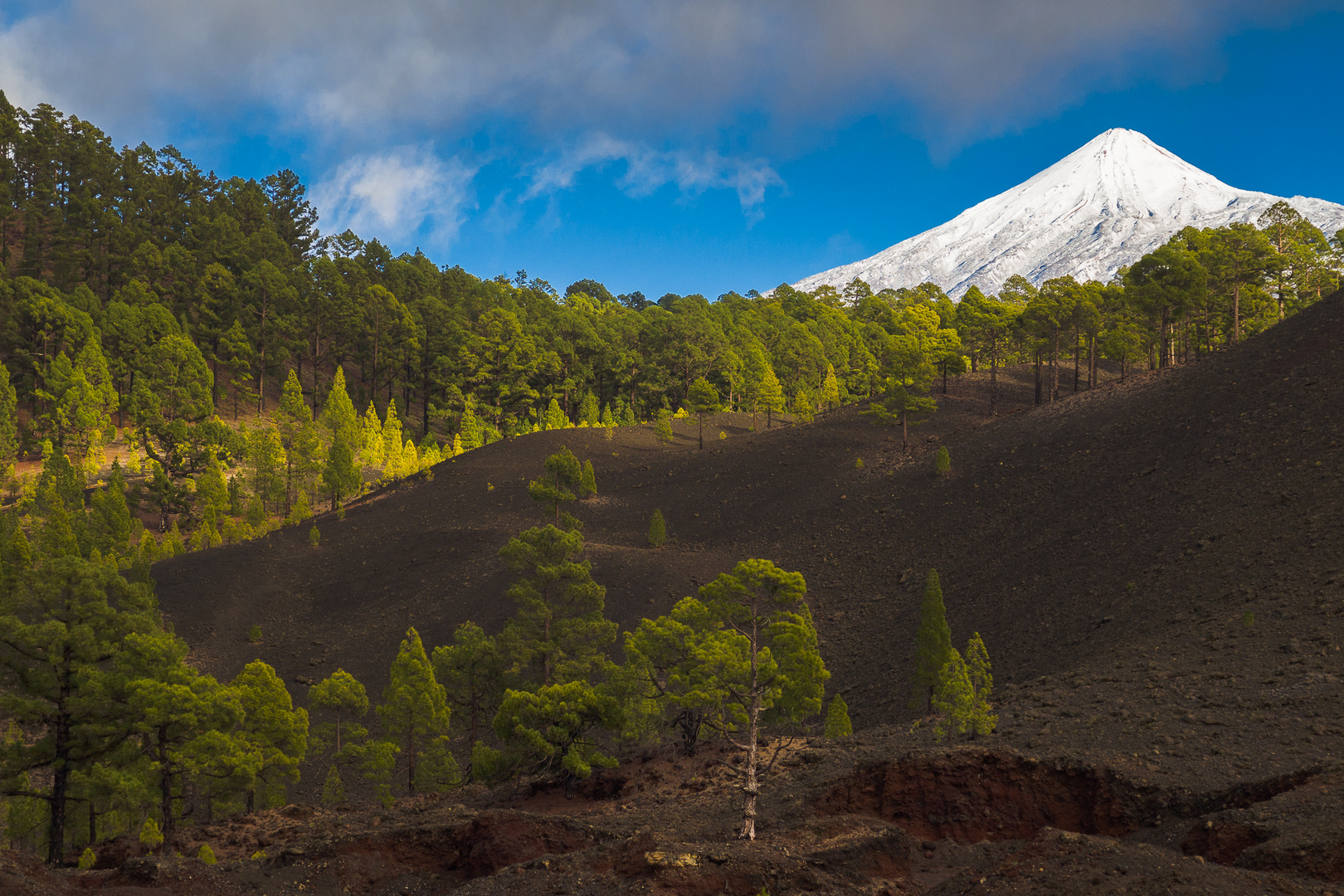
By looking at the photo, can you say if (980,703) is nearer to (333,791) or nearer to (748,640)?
(748,640)

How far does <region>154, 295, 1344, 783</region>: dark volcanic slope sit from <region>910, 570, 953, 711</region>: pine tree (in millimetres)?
1837

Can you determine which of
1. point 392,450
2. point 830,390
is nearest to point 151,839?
point 392,450

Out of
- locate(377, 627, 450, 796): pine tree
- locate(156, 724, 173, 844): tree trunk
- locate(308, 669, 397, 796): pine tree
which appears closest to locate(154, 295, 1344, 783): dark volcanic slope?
locate(308, 669, 397, 796): pine tree

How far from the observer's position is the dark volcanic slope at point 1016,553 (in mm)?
24766

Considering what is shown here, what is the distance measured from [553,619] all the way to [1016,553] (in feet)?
75.5

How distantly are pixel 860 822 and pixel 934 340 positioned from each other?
6342cm

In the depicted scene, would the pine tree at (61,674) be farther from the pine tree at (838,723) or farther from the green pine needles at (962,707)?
the green pine needles at (962,707)

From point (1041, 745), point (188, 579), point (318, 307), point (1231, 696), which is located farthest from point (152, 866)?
point (318, 307)

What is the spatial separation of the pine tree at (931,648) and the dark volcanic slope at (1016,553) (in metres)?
1.84

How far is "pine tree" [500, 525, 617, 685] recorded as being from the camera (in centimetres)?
3083

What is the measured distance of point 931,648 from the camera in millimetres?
29609

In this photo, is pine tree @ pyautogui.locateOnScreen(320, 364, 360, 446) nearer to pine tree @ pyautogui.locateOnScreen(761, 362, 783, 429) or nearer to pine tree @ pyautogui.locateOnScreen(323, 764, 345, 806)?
pine tree @ pyautogui.locateOnScreen(761, 362, 783, 429)

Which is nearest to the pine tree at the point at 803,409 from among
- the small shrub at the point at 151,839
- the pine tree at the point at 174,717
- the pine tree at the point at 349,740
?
the pine tree at the point at 349,740

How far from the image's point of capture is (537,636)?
31.7 metres
